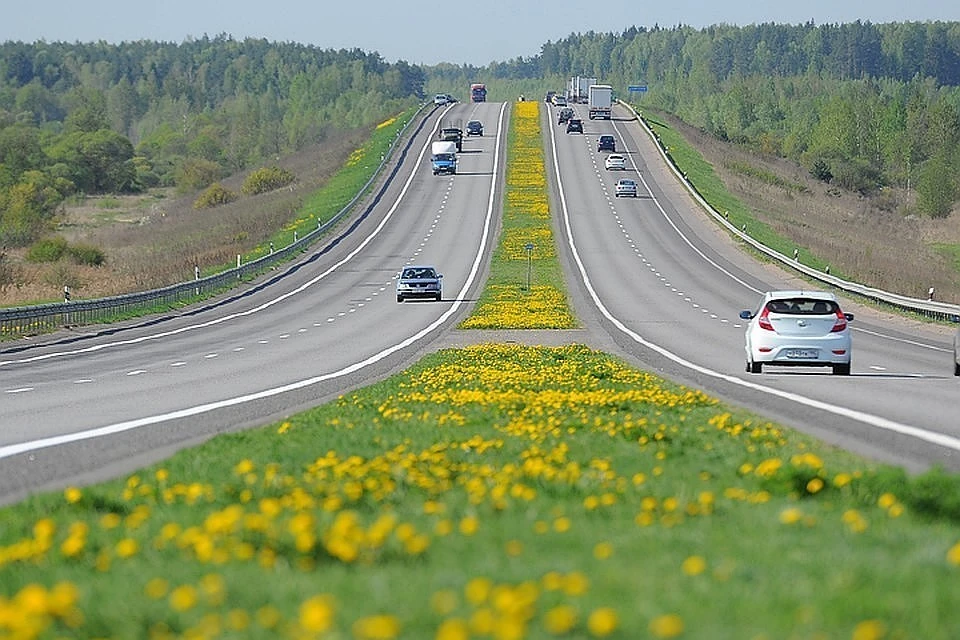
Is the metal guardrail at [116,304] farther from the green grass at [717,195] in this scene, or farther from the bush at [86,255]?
the green grass at [717,195]

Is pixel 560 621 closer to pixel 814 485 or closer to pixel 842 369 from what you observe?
pixel 814 485

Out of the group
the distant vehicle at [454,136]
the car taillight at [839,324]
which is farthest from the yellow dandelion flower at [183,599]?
the distant vehicle at [454,136]

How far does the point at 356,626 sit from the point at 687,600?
134 cm

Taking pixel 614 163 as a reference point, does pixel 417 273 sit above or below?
above

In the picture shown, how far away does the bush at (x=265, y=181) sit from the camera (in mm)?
123625

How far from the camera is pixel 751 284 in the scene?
208 feet

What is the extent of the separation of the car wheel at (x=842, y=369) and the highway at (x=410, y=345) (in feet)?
1.39

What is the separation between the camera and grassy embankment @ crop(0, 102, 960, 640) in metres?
5.21

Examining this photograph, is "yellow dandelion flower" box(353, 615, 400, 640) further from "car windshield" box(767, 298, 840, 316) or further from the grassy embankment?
"car windshield" box(767, 298, 840, 316)

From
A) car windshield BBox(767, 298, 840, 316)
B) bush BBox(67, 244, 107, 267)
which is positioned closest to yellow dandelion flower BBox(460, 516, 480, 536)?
car windshield BBox(767, 298, 840, 316)

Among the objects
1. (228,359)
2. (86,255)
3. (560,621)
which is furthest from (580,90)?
(560,621)

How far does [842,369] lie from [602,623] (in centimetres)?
2208

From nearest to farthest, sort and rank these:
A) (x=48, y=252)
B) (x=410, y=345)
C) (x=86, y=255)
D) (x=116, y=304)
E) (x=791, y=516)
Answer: (x=791, y=516), (x=410, y=345), (x=116, y=304), (x=86, y=255), (x=48, y=252)

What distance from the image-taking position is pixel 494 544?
22.8ft
